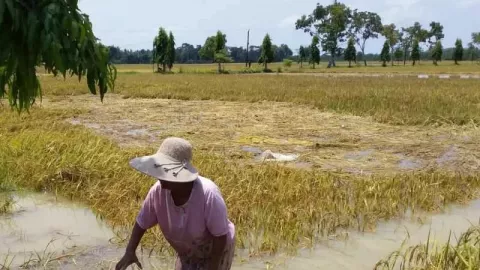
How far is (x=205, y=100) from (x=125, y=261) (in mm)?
14256

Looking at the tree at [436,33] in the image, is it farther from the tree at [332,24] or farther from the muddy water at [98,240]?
the muddy water at [98,240]

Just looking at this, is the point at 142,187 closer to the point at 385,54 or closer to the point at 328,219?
the point at 328,219

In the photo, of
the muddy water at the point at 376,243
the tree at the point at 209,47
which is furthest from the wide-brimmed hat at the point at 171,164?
the tree at the point at 209,47

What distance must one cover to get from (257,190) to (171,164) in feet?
9.90

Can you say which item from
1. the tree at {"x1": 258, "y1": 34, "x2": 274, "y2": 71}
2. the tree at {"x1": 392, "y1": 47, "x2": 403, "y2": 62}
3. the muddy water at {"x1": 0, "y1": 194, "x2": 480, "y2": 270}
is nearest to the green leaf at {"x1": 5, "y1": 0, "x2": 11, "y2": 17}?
the muddy water at {"x1": 0, "y1": 194, "x2": 480, "y2": 270}

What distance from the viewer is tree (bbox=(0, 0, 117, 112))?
67.1 inches

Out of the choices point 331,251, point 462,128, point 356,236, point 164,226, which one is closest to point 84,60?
point 164,226

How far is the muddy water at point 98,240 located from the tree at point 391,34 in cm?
6232

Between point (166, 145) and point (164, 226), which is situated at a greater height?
point (166, 145)

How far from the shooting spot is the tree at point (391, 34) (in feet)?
211

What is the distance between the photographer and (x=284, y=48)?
124000 millimetres

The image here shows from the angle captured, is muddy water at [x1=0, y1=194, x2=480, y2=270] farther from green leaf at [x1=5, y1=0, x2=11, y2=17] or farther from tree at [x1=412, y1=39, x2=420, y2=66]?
tree at [x1=412, y1=39, x2=420, y2=66]

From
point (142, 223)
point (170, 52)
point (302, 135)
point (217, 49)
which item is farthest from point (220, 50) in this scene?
point (142, 223)

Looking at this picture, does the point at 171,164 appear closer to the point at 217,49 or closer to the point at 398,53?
the point at 217,49
